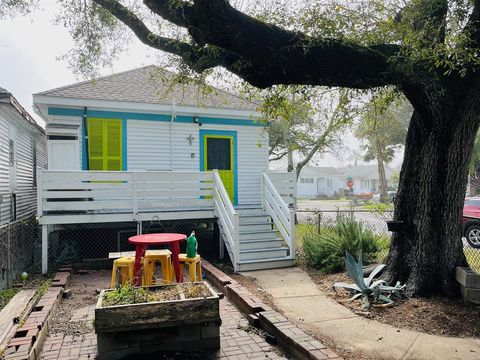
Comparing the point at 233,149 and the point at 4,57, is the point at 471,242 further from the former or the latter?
the point at 4,57

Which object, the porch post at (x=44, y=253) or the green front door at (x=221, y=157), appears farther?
the green front door at (x=221, y=157)

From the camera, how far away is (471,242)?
38.0 feet

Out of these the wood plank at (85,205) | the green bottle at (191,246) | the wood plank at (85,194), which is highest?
the wood plank at (85,194)


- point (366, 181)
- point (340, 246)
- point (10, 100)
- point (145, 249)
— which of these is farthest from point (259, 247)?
point (366, 181)

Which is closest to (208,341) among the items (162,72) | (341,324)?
(341,324)

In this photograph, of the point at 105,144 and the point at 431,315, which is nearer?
the point at 431,315

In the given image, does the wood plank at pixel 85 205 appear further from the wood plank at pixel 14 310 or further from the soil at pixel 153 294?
the soil at pixel 153 294

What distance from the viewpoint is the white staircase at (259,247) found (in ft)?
26.0

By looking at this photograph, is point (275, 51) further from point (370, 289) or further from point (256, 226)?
point (256, 226)

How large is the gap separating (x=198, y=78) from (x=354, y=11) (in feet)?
9.09

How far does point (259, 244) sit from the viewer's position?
8523 millimetres

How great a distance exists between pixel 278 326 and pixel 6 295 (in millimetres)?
4607

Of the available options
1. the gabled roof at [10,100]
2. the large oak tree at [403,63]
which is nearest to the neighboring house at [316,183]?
the gabled roof at [10,100]

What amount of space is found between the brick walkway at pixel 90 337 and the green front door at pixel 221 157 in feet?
17.8
